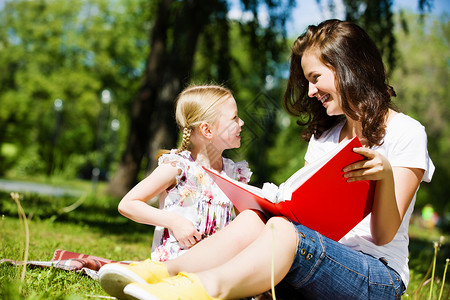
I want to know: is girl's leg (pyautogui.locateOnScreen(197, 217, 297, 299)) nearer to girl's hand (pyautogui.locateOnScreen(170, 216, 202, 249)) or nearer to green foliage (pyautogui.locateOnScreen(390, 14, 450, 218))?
girl's hand (pyautogui.locateOnScreen(170, 216, 202, 249))

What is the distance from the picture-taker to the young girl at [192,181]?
194cm


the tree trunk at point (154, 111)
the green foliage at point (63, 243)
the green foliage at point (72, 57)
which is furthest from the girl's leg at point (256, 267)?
the green foliage at point (72, 57)

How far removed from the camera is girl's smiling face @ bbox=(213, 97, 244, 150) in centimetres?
225

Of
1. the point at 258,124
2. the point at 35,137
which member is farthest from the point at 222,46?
the point at 35,137

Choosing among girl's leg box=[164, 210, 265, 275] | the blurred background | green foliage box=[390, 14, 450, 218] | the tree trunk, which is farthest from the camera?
green foliage box=[390, 14, 450, 218]

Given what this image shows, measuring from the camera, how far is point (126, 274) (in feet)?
4.65

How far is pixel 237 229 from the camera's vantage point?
163cm

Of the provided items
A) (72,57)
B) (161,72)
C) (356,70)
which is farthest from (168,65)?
(72,57)

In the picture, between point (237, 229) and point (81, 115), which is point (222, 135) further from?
point (81, 115)

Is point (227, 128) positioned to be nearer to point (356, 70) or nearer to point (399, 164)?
point (356, 70)

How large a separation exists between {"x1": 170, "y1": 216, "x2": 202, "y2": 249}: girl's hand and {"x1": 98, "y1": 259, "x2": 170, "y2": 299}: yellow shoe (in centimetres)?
38

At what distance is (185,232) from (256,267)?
53 cm

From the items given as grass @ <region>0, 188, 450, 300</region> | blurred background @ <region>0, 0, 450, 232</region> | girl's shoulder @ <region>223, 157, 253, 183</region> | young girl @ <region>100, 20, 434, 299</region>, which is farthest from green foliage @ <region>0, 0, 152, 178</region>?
young girl @ <region>100, 20, 434, 299</region>

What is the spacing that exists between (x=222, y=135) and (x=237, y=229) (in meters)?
0.71
